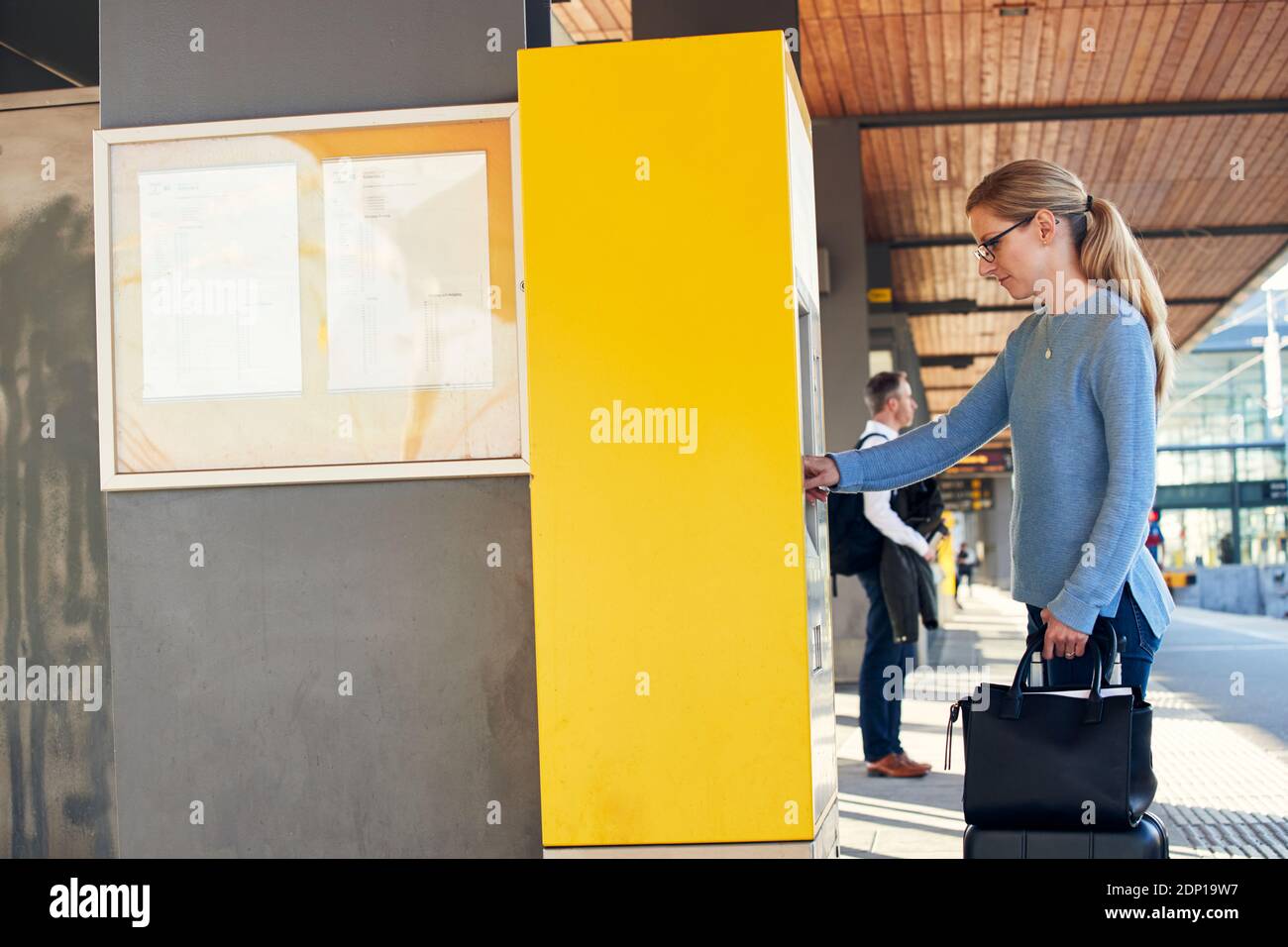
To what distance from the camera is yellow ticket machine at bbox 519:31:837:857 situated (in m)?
3.07

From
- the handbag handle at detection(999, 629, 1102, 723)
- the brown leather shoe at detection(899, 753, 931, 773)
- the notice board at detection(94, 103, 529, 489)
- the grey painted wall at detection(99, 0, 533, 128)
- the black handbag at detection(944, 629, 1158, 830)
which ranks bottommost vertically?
the brown leather shoe at detection(899, 753, 931, 773)

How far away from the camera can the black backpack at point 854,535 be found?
656cm

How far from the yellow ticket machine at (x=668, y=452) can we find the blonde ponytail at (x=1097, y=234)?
0.51 m

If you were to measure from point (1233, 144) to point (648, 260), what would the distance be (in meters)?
11.8

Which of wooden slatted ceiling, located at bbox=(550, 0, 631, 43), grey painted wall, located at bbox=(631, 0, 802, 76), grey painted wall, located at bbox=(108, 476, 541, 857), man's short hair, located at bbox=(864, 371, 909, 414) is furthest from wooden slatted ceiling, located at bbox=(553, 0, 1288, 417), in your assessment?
grey painted wall, located at bbox=(108, 476, 541, 857)

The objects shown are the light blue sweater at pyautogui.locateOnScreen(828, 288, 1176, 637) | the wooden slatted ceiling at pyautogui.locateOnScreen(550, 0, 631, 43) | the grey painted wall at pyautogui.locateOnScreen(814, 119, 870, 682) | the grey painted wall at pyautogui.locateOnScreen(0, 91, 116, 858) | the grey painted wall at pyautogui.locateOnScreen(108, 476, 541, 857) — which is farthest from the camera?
the grey painted wall at pyautogui.locateOnScreen(814, 119, 870, 682)

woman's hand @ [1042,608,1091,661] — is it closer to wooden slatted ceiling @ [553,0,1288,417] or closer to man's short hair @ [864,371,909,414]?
man's short hair @ [864,371,909,414]

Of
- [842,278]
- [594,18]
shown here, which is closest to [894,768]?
[594,18]

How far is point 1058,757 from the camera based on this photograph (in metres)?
2.62

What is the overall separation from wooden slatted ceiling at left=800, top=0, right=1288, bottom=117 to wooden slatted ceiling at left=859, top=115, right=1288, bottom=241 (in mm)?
620

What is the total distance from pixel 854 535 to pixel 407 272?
3745 mm
